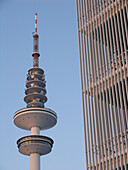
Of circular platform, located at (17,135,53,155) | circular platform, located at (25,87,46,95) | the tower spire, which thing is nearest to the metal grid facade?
circular platform, located at (17,135,53,155)

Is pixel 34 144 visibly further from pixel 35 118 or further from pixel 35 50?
pixel 35 50

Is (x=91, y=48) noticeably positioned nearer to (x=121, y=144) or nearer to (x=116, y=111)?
(x=116, y=111)

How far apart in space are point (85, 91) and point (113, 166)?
1128 centimetres

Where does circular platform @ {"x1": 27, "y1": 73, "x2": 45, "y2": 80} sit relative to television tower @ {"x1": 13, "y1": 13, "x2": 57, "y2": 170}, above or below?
above

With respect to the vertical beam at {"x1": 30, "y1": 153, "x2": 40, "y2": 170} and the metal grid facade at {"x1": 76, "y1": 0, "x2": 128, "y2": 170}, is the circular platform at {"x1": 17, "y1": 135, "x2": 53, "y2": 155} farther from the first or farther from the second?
the metal grid facade at {"x1": 76, "y1": 0, "x2": 128, "y2": 170}

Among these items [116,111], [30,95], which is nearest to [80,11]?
[116,111]

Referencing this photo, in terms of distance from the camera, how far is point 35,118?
15388 cm

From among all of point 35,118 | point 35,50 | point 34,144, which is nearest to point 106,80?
point 34,144

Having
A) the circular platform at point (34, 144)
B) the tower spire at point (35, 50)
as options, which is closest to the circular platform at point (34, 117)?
the circular platform at point (34, 144)

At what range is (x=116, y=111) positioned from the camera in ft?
136

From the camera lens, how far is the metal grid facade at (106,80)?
3941cm

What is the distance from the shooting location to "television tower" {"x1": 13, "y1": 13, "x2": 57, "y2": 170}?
145600 mm

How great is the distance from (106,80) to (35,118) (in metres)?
113

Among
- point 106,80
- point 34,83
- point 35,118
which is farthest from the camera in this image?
point 34,83
